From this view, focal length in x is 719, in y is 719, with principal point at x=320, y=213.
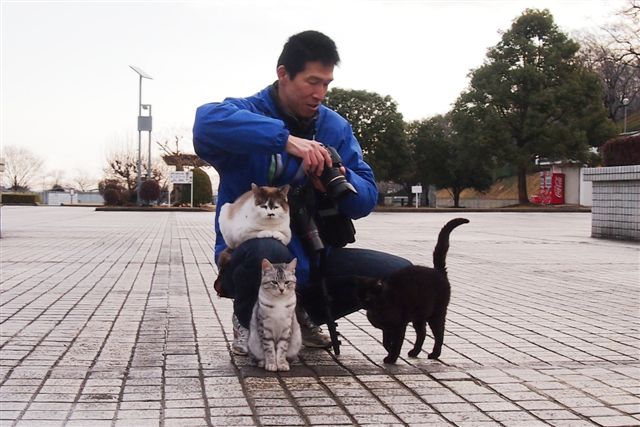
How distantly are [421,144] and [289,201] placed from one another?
1817 inches

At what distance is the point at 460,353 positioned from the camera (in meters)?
4.07

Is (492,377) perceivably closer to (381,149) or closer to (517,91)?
(517,91)

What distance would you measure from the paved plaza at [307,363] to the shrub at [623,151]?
688cm

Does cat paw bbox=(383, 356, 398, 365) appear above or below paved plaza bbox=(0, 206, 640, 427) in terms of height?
above

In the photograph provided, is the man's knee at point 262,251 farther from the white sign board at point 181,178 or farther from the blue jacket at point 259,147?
the white sign board at point 181,178

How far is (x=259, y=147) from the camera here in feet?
10.3

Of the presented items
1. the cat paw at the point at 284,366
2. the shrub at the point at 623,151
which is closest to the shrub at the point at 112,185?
the shrub at the point at 623,151

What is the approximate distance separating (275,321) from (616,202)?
12124 mm

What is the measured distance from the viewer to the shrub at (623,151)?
534 inches

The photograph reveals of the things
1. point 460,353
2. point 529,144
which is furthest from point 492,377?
point 529,144

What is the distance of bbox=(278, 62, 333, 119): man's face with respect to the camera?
3.31 metres

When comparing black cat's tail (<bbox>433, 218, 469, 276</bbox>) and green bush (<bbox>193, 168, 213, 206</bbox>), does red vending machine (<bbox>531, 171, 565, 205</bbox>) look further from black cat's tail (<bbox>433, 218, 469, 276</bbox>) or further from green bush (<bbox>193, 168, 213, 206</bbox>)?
black cat's tail (<bbox>433, 218, 469, 276</bbox>)

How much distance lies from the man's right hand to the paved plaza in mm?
985

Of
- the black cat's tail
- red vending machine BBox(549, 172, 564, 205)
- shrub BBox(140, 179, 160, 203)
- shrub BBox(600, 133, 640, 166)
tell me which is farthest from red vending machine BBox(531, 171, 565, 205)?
the black cat's tail
